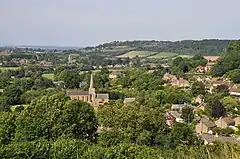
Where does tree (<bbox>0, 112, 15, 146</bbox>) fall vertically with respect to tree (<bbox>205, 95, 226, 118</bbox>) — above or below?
above

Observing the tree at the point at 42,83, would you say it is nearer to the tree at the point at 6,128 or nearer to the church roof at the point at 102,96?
the church roof at the point at 102,96

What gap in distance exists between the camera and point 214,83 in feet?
153

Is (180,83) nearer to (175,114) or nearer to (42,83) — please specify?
(175,114)

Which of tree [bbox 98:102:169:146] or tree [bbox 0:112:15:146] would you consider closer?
tree [bbox 0:112:15:146]

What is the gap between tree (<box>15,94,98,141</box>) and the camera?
18672mm

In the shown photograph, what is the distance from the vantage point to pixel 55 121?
19.7 m

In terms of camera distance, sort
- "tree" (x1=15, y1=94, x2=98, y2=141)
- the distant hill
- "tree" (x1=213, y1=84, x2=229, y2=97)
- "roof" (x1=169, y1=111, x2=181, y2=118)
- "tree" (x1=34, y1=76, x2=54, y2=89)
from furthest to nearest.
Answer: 1. the distant hill
2. "tree" (x1=34, y1=76, x2=54, y2=89)
3. "tree" (x1=213, y1=84, x2=229, y2=97)
4. "roof" (x1=169, y1=111, x2=181, y2=118)
5. "tree" (x1=15, y1=94, x2=98, y2=141)

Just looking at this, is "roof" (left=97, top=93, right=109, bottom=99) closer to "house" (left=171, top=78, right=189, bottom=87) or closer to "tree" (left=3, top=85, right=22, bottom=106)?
"tree" (left=3, top=85, right=22, bottom=106)

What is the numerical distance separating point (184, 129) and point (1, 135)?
8.88 metres

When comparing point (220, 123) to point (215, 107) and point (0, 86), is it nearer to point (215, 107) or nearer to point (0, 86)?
point (215, 107)

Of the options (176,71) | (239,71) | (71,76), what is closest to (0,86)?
(71,76)

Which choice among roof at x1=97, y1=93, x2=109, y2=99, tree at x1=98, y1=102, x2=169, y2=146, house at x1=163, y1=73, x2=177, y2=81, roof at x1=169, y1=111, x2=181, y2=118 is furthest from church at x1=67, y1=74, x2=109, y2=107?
tree at x1=98, y1=102, x2=169, y2=146

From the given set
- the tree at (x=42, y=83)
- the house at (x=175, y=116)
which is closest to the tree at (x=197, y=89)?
the house at (x=175, y=116)

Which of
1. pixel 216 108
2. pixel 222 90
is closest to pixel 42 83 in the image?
pixel 222 90
